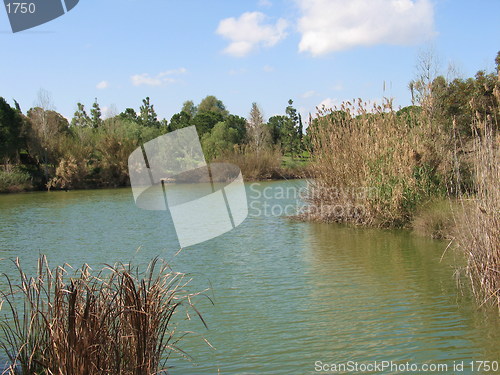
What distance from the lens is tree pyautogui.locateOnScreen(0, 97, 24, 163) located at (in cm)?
2974

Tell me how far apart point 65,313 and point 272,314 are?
304 centimetres

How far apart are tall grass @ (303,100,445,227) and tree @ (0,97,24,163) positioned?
23.0 metres

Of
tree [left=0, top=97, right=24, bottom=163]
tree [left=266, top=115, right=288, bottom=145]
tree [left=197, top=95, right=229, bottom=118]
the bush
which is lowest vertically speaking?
the bush

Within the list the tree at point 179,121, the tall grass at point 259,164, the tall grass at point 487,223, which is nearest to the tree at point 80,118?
the tree at point 179,121

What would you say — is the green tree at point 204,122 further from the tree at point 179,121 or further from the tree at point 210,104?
the tree at point 210,104

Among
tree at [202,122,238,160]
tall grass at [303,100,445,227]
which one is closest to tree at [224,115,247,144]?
tree at [202,122,238,160]

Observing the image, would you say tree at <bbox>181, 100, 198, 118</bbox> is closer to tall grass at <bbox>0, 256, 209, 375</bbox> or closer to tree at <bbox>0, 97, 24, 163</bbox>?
tree at <bbox>0, 97, 24, 163</bbox>

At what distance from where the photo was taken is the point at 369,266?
8.00 meters

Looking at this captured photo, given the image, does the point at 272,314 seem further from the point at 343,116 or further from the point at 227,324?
the point at 343,116

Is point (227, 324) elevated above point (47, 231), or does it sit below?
below

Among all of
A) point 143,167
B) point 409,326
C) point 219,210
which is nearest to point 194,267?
point 409,326

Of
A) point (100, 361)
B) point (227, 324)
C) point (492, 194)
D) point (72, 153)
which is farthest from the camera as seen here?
point (72, 153)

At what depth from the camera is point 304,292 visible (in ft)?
21.7

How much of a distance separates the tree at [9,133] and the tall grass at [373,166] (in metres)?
23.0
